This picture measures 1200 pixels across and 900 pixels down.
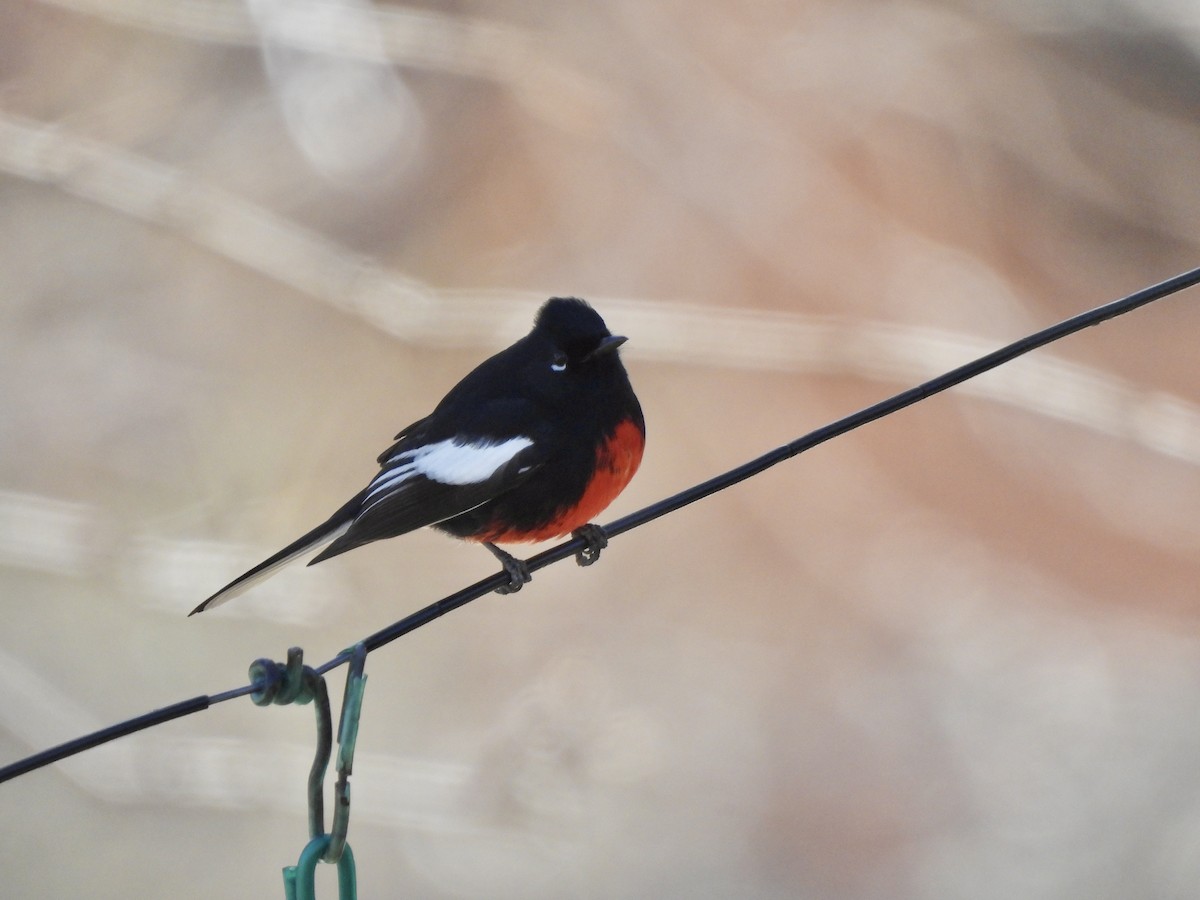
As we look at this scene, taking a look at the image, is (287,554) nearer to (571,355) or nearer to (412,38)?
(571,355)

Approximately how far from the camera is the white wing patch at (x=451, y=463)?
2.90 meters

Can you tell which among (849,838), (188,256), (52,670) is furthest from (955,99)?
(52,670)

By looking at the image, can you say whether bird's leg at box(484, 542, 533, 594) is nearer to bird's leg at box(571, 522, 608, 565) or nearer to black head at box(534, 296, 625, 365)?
bird's leg at box(571, 522, 608, 565)

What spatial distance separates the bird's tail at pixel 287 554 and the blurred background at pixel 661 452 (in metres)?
4.38

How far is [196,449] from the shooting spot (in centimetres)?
770

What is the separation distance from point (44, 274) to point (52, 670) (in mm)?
2675

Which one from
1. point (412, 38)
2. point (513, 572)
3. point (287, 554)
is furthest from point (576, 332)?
point (412, 38)

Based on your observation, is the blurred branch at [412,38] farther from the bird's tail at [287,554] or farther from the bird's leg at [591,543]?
the bird's tail at [287,554]

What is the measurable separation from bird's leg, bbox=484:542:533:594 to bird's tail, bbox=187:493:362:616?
38cm

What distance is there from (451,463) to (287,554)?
21.2 inches

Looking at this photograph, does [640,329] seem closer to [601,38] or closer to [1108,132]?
[601,38]

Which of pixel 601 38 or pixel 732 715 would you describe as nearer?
pixel 732 715

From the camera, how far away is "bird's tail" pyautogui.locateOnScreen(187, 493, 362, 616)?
7.79 feet

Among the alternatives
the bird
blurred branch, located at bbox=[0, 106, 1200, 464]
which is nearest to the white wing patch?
the bird
